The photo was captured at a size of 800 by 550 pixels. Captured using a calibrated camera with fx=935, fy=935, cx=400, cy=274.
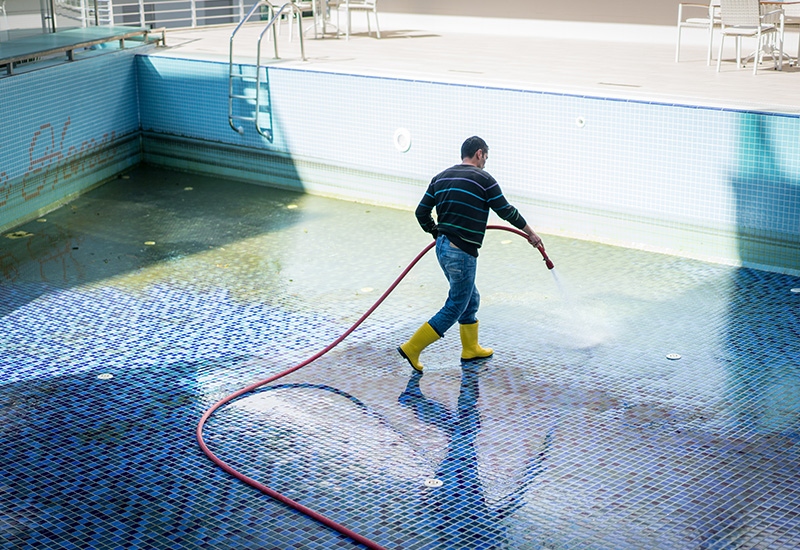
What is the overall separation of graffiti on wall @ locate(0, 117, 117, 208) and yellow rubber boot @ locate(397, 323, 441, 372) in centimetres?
473

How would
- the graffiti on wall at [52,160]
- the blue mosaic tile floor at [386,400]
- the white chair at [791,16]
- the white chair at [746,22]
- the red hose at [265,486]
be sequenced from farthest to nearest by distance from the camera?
the white chair at [791,16], the white chair at [746,22], the graffiti on wall at [52,160], the blue mosaic tile floor at [386,400], the red hose at [265,486]

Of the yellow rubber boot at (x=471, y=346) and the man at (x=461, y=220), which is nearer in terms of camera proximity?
the man at (x=461, y=220)

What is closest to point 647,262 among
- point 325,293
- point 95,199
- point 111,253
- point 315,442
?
point 325,293

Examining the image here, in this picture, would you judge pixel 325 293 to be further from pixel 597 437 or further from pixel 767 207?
pixel 767 207

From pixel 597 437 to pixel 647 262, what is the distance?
2973 mm

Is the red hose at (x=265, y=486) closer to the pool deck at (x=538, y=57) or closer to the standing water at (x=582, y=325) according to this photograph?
the standing water at (x=582, y=325)

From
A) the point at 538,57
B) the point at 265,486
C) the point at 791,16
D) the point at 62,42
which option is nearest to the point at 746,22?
the point at 791,16

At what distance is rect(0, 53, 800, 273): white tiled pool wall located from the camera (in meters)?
7.11

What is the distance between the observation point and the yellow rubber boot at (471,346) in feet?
18.0

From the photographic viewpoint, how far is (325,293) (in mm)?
6707

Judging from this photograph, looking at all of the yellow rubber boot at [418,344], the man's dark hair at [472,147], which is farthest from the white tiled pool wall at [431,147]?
the yellow rubber boot at [418,344]

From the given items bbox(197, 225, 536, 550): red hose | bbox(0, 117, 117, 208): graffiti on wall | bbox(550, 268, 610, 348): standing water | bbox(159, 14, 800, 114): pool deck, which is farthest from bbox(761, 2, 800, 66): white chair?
bbox(0, 117, 117, 208): graffiti on wall

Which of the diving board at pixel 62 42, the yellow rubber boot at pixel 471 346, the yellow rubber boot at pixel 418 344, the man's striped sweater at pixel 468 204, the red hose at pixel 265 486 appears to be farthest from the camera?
the diving board at pixel 62 42

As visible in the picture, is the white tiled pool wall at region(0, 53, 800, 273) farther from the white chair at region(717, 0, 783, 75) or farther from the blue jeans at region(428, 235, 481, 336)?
the blue jeans at region(428, 235, 481, 336)
